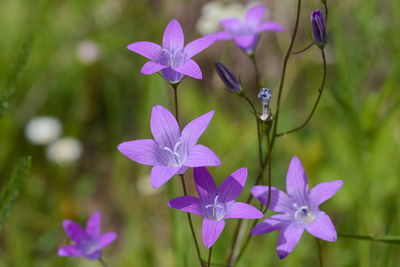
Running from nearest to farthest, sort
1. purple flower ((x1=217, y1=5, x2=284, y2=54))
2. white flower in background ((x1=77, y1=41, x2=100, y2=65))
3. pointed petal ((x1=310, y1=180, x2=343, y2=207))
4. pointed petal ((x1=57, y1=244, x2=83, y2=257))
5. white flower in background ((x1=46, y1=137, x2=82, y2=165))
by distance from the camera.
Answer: pointed petal ((x1=310, y1=180, x2=343, y2=207)) → pointed petal ((x1=57, y1=244, x2=83, y2=257)) → purple flower ((x1=217, y1=5, x2=284, y2=54)) → white flower in background ((x1=46, y1=137, x2=82, y2=165)) → white flower in background ((x1=77, y1=41, x2=100, y2=65))

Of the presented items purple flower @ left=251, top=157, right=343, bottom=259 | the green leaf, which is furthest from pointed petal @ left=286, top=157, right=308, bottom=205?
the green leaf

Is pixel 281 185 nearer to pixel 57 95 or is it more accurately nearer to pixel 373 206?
pixel 373 206

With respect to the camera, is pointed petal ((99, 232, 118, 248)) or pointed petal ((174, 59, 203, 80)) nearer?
pointed petal ((174, 59, 203, 80))

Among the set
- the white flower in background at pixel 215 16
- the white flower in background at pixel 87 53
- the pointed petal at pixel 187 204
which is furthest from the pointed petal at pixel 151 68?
the white flower in background at pixel 87 53

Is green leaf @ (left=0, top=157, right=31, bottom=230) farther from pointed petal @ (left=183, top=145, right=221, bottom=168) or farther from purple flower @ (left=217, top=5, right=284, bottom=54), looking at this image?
purple flower @ (left=217, top=5, right=284, bottom=54)

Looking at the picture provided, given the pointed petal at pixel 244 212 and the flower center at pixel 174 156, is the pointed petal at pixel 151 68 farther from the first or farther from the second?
the pointed petal at pixel 244 212

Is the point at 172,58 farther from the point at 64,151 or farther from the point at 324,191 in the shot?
the point at 64,151
